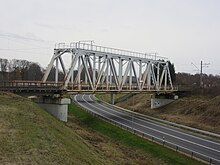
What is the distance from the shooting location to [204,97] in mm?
75312

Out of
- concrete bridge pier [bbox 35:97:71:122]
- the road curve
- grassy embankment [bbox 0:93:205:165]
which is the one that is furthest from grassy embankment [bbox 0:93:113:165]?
concrete bridge pier [bbox 35:97:71:122]

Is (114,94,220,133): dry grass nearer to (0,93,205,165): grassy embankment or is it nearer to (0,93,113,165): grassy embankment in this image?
(0,93,205,165): grassy embankment

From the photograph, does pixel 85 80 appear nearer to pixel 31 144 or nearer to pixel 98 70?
pixel 98 70

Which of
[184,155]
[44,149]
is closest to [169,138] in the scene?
[184,155]

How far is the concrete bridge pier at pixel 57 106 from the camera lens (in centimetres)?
4944

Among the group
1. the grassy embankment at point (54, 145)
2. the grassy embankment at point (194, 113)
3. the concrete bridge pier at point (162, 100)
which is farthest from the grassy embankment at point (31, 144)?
the concrete bridge pier at point (162, 100)

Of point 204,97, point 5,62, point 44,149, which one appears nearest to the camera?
point 44,149

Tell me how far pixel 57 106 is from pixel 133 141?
15064mm

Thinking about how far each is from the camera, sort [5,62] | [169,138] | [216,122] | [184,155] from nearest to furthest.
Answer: [184,155] < [169,138] < [216,122] < [5,62]

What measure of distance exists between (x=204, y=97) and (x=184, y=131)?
2965 cm

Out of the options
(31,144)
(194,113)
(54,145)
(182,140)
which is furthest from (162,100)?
(31,144)

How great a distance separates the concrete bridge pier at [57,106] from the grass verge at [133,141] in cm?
571

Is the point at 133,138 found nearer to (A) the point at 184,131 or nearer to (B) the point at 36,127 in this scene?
(A) the point at 184,131

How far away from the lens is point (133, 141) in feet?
135
